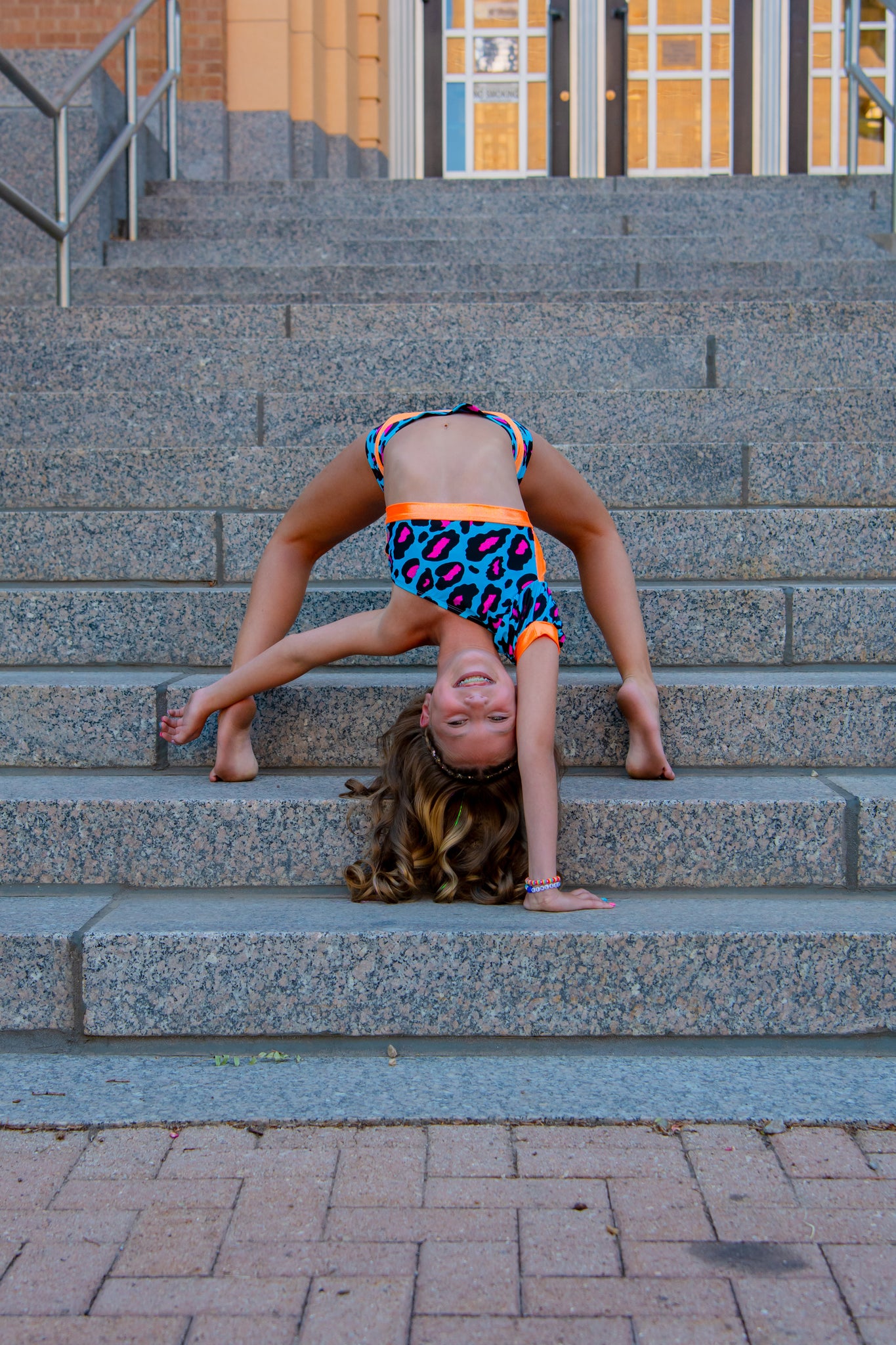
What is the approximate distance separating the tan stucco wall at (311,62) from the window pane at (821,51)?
11.1 feet

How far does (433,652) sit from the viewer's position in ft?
11.0

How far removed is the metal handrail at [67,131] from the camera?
4996 millimetres

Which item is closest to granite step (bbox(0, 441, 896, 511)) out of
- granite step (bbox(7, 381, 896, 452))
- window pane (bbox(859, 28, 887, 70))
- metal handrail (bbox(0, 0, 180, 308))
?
granite step (bbox(7, 381, 896, 452))

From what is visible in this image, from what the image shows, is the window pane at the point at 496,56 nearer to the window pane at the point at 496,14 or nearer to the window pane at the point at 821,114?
the window pane at the point at 496,14

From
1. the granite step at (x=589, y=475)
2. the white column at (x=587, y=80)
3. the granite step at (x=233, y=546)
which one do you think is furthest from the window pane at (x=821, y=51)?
the granite step at (x=233, y=546)

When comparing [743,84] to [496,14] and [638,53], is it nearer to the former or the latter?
[638,53]

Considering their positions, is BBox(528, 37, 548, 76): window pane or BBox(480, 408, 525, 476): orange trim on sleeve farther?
BBox(528, 37, 548, 76): window pane

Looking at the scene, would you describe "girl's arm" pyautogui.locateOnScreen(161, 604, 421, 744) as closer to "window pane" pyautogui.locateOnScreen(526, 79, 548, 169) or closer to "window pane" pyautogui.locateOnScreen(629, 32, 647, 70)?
"window pane" pyautogui.locateOnScreen(526, 79, 548, 169)

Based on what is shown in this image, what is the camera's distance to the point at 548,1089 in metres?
2.18

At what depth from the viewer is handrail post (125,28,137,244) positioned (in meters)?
6.34

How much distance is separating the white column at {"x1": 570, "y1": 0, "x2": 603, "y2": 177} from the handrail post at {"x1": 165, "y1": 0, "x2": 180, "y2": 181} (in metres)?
3.25

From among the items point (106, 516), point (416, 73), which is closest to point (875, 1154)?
point (106, 516)

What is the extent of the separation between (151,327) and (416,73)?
18.9 ft

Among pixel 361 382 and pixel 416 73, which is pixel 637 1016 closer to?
pixel 361 382
